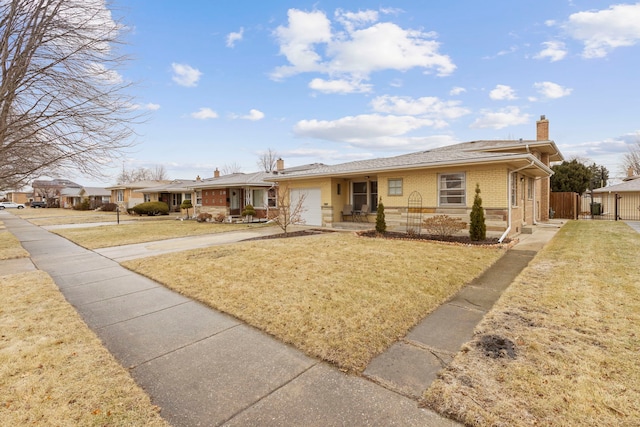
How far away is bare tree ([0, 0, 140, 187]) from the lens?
6.29 metres

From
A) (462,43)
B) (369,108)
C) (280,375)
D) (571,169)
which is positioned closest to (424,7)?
(462,43)

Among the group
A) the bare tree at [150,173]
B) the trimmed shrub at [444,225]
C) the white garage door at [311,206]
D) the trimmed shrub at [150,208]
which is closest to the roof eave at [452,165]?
the white garage door at [311,206]

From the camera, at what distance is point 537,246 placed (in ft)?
31.1

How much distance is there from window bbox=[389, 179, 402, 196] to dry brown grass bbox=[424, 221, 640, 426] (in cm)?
774

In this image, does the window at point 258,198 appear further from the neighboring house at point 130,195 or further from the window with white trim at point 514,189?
the neighboring house at point 130,195

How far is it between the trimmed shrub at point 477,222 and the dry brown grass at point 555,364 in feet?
14.4

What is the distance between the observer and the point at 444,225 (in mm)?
10984

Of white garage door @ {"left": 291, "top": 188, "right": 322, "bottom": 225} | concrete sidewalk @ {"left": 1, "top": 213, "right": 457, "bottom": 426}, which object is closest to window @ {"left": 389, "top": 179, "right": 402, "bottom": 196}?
white garage door @ {"left": 291, "top": 188, "right": 322, "bottom": 225}

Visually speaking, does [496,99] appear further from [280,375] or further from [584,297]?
[280,375]

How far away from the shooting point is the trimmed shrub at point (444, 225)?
431 inches

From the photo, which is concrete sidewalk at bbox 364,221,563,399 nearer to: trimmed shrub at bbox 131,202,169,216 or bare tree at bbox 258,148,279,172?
trimmed shrub at bbox 131,202,169,216

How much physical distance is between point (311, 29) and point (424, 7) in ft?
14.3

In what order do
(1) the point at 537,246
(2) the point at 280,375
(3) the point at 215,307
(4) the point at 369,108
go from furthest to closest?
1. (4) the point at 369,108
2. (1) the point at 537,246
3. (3) the point at 215,307
4. (2) the point at 280,375

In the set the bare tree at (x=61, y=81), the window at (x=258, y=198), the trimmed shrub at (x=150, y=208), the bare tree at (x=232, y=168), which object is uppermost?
the bare tree at (x=232, y=168)
